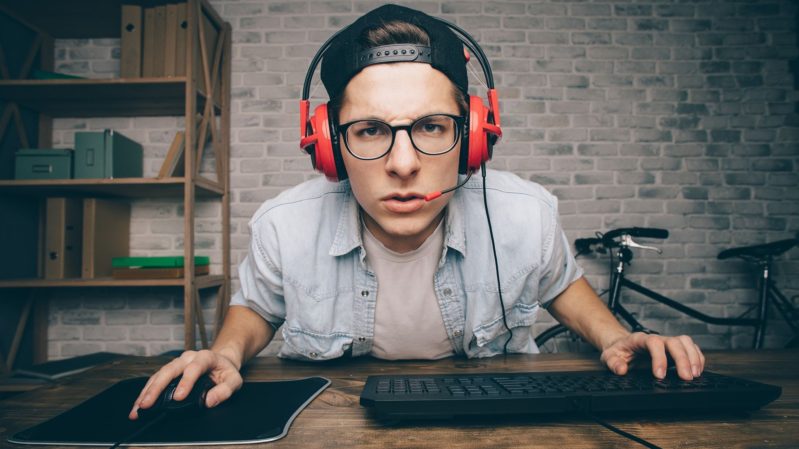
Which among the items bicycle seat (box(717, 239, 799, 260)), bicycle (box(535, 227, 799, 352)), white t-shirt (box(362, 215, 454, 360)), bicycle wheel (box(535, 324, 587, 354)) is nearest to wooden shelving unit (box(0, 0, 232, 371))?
white t-shirt (box(362, 215, 454, 360))

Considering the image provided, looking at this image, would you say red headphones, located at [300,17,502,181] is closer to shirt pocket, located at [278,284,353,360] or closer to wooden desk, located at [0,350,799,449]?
shirt pocket, located at [278,284,353,360]

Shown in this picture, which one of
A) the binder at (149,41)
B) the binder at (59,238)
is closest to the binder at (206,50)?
the binder at (149,41)

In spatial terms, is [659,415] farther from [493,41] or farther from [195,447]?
[493,41]

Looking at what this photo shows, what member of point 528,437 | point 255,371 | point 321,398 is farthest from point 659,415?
point 255,371

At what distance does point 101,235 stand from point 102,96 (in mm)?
764

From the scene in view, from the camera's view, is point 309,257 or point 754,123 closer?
point 309,257

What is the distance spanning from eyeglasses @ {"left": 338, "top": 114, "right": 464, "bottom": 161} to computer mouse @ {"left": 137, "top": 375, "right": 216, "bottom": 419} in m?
0.50

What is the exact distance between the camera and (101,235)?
7.99ft

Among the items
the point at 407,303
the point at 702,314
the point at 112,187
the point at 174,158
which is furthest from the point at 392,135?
the point at 702,314

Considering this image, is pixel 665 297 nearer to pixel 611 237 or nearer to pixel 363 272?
pixel 611 237

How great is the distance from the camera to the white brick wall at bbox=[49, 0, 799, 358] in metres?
2.72

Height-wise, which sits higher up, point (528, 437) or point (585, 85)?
point (585, 85)

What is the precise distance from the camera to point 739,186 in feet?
9.01

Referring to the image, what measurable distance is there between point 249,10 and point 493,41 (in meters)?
1.50
